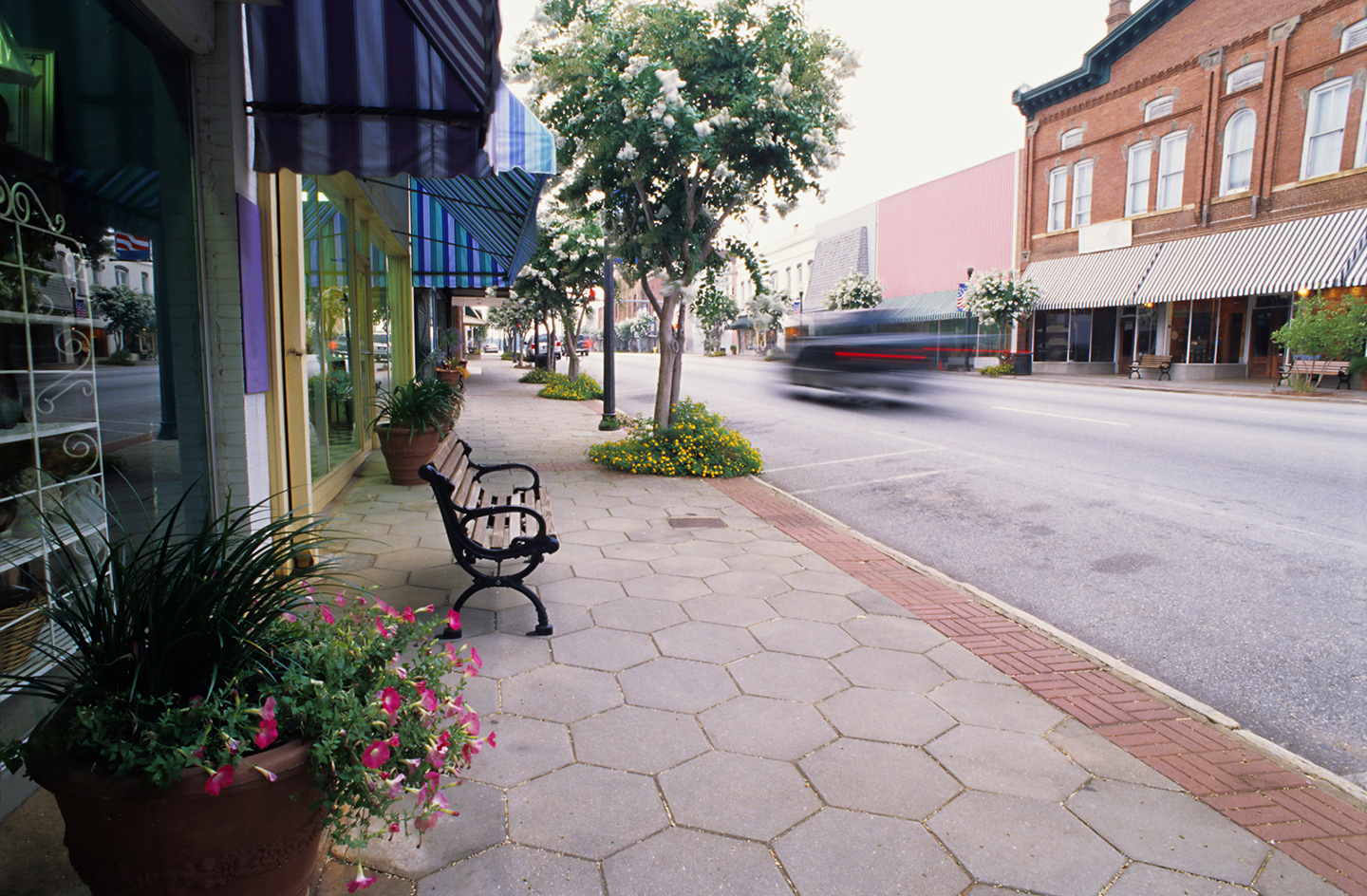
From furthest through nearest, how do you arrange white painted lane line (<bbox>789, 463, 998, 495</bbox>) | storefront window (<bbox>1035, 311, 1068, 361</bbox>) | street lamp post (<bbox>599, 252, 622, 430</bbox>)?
storefront window (<bbox>1035, 311, 1068, 361</bbox>), street lamp post (<bbox>599, 252, 622, 430</bbox>), white painted lane line (<bbox>789, 463, 998, 495</bbox>)

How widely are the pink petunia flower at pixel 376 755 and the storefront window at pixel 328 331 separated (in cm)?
469

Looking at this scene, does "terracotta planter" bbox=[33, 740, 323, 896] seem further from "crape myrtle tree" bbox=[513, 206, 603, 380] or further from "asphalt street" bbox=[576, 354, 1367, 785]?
"crape myrtle tree" bbox=[513, 206, 603, 380]

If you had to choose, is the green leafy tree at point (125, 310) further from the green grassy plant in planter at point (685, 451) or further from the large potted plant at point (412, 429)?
the green grassy plant in planter at point (685, 451)

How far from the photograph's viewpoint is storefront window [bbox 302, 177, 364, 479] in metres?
6.54

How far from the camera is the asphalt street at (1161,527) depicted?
4.10 metres

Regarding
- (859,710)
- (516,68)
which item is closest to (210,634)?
(859,710)

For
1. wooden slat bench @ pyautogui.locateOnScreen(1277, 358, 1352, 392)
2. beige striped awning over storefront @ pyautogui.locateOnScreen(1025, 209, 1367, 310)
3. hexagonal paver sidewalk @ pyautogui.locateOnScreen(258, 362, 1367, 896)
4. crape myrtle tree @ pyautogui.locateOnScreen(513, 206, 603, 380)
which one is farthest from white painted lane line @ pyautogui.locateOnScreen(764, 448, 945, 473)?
beige striped awning over storefront @ pyautogui.locateOnScreen(1025, 209, 1367, 310)

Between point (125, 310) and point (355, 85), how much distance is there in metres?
1.53

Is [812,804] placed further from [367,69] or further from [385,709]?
[367,69]

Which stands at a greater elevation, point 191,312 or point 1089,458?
point 191,312

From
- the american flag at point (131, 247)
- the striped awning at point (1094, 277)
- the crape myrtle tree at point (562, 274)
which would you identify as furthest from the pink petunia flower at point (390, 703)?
the striped awning at point (1094, 277)

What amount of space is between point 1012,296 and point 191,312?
31.3m

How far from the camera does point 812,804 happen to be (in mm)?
2752

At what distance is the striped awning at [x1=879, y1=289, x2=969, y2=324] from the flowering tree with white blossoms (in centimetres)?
357
